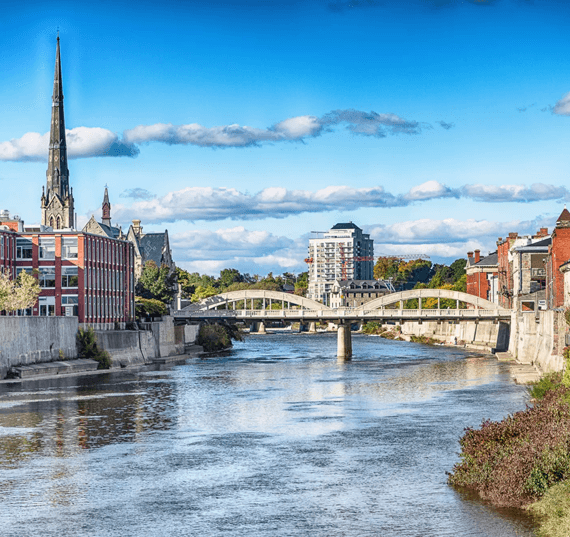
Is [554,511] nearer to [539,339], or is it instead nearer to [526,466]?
[526,466]

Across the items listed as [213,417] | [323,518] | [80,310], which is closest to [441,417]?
[213,417]

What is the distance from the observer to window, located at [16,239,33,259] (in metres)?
106

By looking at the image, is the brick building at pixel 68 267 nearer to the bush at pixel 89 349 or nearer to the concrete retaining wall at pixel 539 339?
the bush at pixel 89 349

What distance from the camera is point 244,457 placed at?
45.6 m

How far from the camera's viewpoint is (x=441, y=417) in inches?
2298

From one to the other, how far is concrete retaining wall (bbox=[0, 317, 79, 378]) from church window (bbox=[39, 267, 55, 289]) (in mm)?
7859

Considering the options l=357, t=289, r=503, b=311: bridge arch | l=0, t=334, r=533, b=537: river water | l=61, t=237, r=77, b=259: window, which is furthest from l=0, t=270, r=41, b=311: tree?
l=357, t=289, r=503, b=311: bridge arch

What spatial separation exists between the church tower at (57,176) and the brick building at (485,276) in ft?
238

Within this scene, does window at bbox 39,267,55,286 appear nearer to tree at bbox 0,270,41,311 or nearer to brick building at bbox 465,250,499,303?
tree at bbox 0,270,41,311

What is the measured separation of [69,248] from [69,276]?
2988 mm

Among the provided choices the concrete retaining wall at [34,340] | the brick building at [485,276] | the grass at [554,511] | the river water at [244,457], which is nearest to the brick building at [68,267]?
the concrete retaining wall at [34,340]

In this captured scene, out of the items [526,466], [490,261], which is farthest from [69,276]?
[490,261]

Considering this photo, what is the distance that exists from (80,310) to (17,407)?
4048 centimetres

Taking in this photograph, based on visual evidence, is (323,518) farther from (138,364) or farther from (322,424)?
(138,364)
